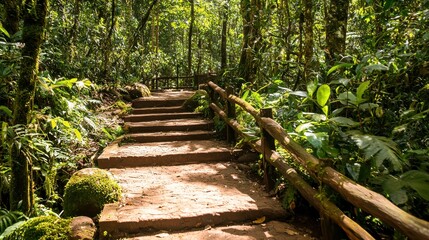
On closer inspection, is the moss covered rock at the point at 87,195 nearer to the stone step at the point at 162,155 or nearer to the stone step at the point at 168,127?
the stone step at the point at 162,155

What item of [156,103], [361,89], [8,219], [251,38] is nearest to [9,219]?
[8,219]

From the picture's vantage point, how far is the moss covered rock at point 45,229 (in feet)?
10.7

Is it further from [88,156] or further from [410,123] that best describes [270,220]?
[88,156]

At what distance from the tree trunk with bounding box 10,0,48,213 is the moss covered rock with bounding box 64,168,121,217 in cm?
49

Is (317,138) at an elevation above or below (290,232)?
above

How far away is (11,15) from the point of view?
5.87 metres

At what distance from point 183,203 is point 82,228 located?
3.79ft

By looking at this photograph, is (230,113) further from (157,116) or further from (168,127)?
(157,116)

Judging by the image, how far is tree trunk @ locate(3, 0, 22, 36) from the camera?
19.0ft

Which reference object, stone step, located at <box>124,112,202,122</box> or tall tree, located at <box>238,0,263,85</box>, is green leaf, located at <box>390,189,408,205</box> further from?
stone step, located at <box>124,112,202,122</box>

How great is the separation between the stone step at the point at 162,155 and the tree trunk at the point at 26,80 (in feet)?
5.91

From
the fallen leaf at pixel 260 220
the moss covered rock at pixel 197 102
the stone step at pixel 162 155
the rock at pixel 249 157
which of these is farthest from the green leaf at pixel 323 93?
the moss covered rock at pixel 197 102

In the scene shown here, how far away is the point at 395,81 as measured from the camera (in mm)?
3926

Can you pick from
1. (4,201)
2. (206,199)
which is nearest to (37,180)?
(4,201)
